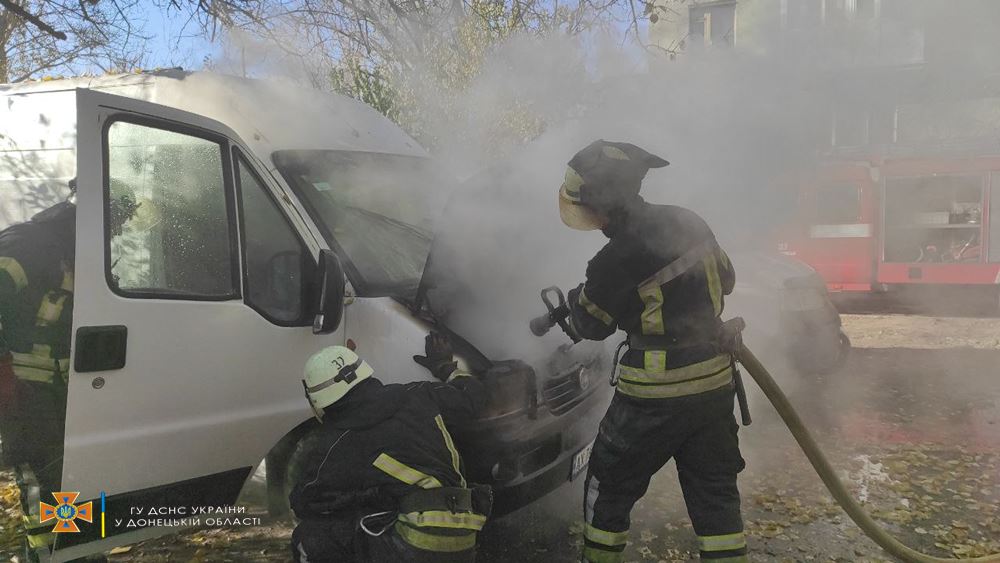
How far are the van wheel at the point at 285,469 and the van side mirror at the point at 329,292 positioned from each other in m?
0.52

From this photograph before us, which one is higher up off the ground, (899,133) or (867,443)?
(899,133)

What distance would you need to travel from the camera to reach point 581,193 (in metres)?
2.78

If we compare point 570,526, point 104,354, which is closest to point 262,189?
point 104,354

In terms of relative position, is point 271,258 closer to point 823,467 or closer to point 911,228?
point 823,467

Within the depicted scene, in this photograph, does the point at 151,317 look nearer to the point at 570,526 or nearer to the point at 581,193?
the point at 581,193

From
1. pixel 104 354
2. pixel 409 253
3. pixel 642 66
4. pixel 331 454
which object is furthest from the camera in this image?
pixel 642 66

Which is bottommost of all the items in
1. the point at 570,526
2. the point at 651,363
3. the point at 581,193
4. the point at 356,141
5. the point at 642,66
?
the point at 570,526

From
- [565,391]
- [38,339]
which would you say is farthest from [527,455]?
[38,339]

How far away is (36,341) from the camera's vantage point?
9.39 feet

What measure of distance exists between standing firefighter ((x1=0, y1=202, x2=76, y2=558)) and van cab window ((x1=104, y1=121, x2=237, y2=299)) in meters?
0.23

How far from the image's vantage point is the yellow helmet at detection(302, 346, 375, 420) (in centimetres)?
245

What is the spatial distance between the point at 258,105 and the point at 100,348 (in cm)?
177

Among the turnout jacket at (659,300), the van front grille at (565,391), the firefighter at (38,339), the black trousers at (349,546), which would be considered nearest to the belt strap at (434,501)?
the black trousers at (349,546)

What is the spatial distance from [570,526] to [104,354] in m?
2.63
